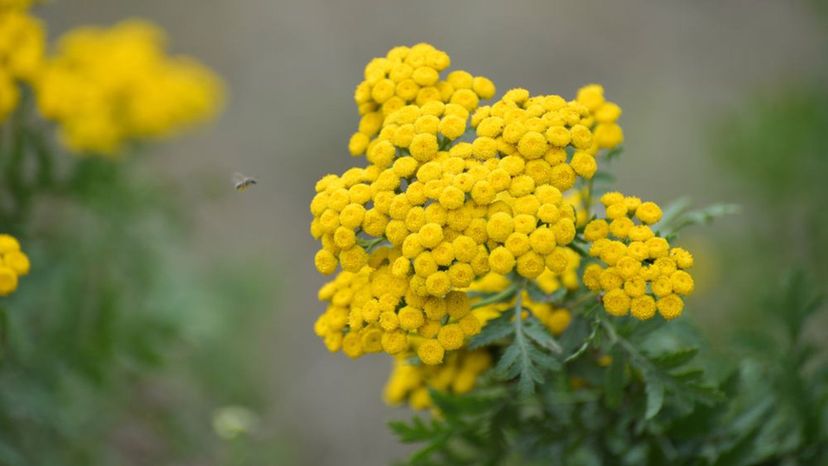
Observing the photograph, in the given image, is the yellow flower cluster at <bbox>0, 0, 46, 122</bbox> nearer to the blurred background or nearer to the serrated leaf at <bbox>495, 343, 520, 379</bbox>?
the blurred background

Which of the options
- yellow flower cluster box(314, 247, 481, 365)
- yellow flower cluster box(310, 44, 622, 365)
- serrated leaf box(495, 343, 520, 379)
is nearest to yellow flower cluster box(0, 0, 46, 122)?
yellow flower cluster box(310, 44, 622, 365)

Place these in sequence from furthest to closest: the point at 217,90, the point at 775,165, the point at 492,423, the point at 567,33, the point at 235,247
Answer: the point at 567,33
the point at 235,247
the point at 217,90
the point at 775,165
the point at 492,423

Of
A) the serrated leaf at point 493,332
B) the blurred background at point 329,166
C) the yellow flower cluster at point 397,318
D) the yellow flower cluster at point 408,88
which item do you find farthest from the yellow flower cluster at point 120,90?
the serrated leaf at point 493,332

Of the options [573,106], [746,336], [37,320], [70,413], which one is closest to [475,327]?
[573,106]

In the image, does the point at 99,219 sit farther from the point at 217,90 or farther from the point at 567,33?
the point at 567,33

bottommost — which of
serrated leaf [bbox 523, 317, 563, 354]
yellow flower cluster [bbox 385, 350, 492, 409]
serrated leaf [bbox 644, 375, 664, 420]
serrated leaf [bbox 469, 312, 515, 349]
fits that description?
serrated leaf [bbox 644, 375, 664, 420]

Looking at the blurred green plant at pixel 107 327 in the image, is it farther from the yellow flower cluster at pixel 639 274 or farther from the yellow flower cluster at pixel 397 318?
the yellow flower cluster at pixel 639 274
